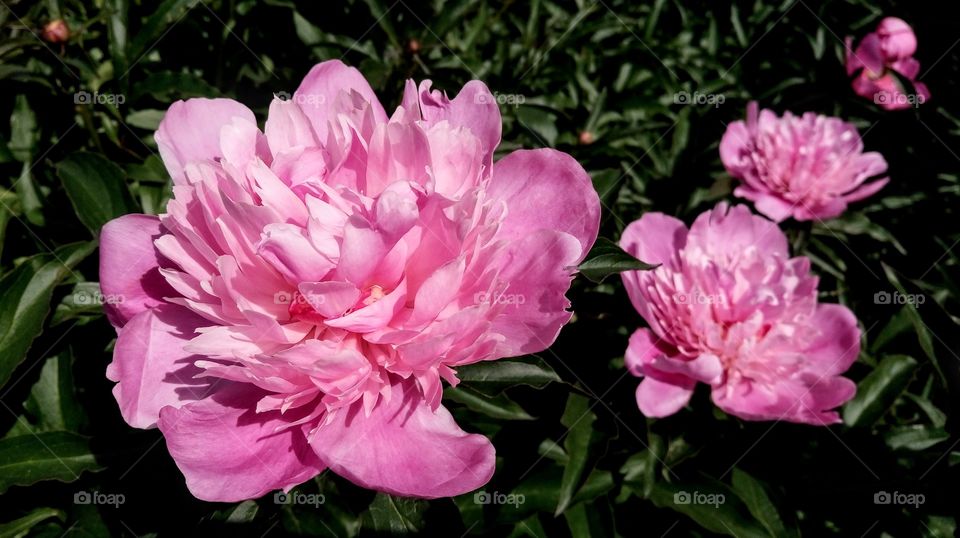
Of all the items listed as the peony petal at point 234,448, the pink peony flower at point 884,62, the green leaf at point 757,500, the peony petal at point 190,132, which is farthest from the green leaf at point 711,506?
the pink peony flower at point 884,62

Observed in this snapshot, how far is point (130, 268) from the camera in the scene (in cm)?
81

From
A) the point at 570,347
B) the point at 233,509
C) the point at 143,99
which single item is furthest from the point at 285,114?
the point at 143,99

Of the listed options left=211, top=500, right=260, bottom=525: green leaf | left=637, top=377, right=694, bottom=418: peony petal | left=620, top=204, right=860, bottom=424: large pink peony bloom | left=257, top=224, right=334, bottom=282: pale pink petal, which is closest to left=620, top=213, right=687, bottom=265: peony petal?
left=620, top=204, right=860, bottom=424: large pink peony bloom

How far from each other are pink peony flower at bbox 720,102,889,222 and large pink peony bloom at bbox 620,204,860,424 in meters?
0.38

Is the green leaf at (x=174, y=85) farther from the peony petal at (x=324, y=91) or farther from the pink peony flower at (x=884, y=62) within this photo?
the pink peony flower at (x=884, y=62)

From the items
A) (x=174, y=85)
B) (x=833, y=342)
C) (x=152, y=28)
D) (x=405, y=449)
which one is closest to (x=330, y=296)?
(x=405, y=449)

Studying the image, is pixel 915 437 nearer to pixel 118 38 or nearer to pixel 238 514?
pixel 238 514

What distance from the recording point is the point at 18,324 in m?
0.94

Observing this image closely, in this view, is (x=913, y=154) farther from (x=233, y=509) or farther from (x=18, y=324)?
(x=18, y=324)

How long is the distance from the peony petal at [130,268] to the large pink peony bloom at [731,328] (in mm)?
753

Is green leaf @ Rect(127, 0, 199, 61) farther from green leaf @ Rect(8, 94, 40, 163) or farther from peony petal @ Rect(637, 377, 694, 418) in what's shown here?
peony petal @ Rect(637, 377, 694, 418)

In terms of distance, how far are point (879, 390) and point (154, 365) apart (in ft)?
4.57

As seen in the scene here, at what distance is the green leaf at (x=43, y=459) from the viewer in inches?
35.6

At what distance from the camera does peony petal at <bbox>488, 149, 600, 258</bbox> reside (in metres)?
0.78
